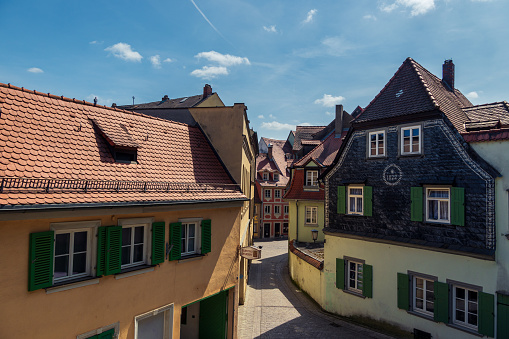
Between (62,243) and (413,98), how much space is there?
14.3 m

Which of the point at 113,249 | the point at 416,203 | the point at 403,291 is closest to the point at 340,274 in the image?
the point at 403,291

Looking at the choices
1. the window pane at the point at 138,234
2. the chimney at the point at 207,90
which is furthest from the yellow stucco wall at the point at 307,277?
the chimney at the point at 207,90

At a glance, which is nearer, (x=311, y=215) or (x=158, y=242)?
(x=158, y=242)

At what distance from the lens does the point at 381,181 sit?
48.2 feet

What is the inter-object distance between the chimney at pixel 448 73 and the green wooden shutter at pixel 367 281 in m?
11.0

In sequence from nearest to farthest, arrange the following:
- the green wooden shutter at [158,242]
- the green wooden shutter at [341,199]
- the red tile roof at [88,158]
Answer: the red tile roof at [88,158] → the green wooden shutter at [158,242] → the green wooden shutter at [341,199]

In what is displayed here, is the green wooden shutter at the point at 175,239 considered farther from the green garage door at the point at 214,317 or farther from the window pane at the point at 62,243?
the green garage door at the point at 214,317

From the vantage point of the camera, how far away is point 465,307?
11.8 meters

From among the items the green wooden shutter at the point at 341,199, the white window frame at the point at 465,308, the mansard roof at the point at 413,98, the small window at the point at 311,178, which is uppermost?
the mansard roof at the point at 413,98

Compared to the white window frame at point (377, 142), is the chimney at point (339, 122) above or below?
above

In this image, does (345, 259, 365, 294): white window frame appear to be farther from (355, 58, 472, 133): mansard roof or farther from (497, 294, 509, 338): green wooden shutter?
(355, 58, 472, 133): mansard roof

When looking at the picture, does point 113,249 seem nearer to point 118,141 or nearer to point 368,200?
point 118,141

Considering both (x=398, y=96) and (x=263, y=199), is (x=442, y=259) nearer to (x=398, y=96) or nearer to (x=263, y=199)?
(x=398, y=96)

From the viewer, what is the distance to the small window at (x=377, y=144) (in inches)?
583
